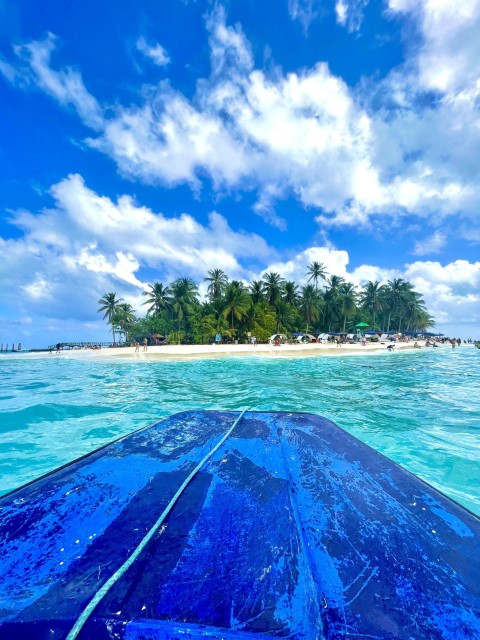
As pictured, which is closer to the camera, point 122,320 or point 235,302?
point 235,302

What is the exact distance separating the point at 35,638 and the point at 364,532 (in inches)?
65.0

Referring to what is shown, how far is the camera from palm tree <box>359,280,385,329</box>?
2237 inches

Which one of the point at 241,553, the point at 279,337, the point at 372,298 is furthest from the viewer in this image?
the point at 372,298

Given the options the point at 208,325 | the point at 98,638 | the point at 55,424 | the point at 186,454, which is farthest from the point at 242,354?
the point at 98,638

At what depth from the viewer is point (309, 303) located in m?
48.7

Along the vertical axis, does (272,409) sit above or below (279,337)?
below

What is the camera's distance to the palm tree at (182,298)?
41781 millimetres

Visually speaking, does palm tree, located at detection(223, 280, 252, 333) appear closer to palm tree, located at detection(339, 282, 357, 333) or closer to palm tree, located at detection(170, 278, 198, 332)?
palm tree, located at detection(170, 278, 198, 332)

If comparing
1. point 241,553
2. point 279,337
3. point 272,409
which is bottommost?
point 272,409

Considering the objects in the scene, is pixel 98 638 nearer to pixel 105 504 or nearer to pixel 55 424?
pixel 105 504

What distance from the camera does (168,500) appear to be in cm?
202

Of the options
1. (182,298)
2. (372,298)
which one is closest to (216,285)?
(182,298)

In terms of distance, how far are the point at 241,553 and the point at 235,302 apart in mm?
38090

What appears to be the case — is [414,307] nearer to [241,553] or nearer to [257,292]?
[257,292]
